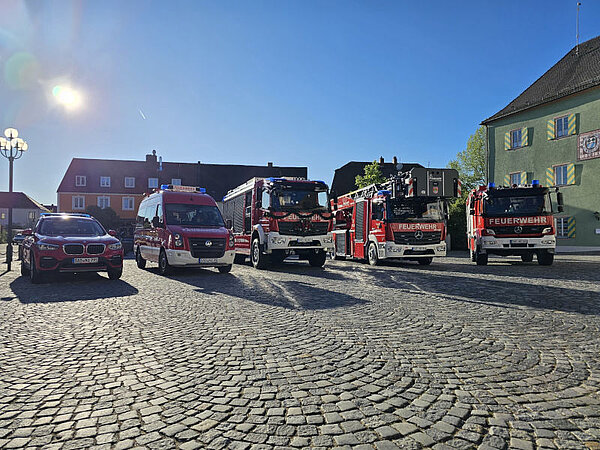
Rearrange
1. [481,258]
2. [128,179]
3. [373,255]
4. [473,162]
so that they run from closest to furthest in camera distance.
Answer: [481,258], [373,255], [473,162], [128,179]

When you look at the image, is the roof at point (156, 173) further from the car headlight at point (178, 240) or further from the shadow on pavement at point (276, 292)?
the shadow on pavement at point (276, 292)

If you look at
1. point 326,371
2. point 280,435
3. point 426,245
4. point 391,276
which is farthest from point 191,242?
point 280,435

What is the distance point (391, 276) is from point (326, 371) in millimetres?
8901

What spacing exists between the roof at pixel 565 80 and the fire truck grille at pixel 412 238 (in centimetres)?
1884

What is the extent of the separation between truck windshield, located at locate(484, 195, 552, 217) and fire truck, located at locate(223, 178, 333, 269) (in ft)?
18.6

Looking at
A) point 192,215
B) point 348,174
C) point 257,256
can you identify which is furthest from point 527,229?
point 348,174

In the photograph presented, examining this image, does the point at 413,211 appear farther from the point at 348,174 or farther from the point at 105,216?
the point at 348,174

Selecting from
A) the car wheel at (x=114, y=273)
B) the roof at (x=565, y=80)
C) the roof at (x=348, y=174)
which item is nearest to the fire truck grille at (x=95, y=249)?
the car wheel at (x=114, y=273)

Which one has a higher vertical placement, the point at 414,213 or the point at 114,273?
the point at 414,213

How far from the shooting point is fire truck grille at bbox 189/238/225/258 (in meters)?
12.8

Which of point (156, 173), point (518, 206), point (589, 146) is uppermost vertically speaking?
point (156, 173)

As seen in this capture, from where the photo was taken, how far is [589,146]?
27.2 m

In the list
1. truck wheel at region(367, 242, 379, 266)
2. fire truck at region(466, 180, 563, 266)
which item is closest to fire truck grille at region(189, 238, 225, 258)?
truck wheel at region(367, 242, 379, 266)

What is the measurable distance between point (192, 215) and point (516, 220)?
10.8 metres
